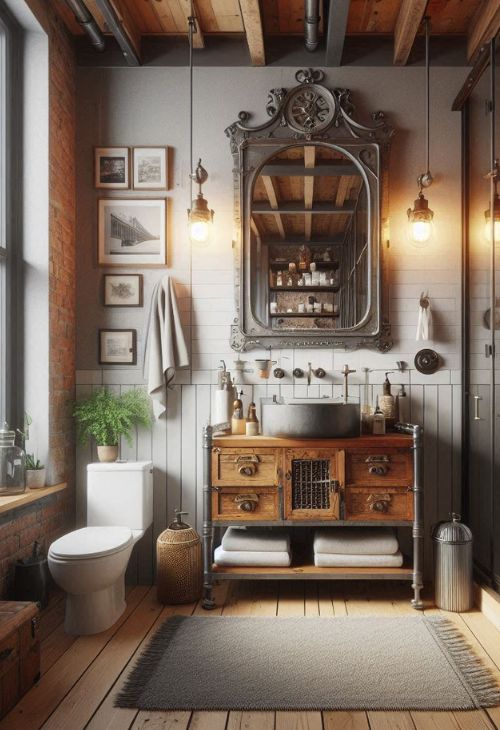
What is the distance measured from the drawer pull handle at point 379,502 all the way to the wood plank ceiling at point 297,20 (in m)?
2.44

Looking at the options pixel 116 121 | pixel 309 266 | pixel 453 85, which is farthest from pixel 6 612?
pixel 453 85

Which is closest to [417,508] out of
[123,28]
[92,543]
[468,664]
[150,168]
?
[468,664]

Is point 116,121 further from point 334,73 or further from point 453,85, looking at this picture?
point 453,85

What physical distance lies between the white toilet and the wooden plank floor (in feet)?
0.35

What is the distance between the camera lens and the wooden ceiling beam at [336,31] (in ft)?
10.4

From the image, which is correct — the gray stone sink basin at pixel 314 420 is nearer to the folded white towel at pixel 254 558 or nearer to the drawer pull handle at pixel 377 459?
the drawer pull handle at pixel 377 459

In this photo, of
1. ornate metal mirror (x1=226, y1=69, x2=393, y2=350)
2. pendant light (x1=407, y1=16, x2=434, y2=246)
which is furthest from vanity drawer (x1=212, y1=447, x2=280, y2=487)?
pendant light (x1=407, y1=16, x2=434, y2=246)

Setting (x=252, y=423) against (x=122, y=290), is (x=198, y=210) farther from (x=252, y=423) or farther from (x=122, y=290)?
(x=252, y=423)

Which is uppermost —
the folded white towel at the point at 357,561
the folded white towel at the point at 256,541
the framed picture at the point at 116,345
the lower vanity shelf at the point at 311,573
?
the framed picture at the point at 116,345

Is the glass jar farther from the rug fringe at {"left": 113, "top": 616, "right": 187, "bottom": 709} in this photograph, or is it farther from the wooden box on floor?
the rug fringe at {"left": 113, "top": 616, "right": 187, "bottom": 709}

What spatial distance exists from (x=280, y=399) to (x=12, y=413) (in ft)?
4.94

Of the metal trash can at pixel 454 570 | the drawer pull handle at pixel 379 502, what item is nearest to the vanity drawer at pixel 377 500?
the drawer pull handle at pixel 379 502

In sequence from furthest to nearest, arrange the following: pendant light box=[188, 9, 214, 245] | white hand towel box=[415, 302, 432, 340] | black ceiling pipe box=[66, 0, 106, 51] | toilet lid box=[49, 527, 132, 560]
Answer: white hand towel box=[415, 302, 432, 340] < pendant light box=[188, 9, 214, 245] < black ceiling pipe box=[66, 0, 106, 51] < toilet lid box=[49, 527, 132, 560]

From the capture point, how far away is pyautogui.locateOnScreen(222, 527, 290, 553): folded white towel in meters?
3.35
